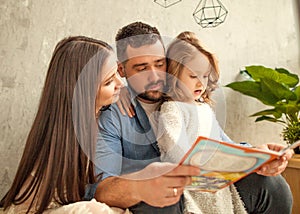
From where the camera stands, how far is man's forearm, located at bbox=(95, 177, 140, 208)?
48.5 inches

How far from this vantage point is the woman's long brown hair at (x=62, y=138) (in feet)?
4.17

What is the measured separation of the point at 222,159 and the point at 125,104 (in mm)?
649

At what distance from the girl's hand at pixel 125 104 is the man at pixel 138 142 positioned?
0.07 feet

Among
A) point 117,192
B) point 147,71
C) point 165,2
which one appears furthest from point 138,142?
point 165,2

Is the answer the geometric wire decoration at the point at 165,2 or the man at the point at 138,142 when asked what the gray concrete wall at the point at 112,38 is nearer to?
the geometric wire decoration at the point at 165,2

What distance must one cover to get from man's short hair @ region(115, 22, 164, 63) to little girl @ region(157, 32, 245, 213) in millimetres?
119

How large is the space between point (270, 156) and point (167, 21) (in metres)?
1.14

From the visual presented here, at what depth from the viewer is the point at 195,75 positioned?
1.69 meters

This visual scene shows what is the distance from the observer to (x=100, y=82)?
1.37 m

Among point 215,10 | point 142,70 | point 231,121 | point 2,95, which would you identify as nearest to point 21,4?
point 2,95

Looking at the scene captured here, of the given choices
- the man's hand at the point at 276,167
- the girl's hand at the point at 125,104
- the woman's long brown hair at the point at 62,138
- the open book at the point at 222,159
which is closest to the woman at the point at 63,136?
the woman's long brown hair at the point at 62,138

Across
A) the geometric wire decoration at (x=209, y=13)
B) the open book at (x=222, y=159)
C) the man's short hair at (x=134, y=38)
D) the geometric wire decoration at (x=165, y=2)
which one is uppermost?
the geometric wire decoration at (x=165, y=2)

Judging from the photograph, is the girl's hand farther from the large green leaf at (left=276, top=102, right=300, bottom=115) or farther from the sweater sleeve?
the large green leaf at (left=276, top=102, right=300, bottom=115)

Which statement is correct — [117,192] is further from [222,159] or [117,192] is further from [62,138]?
[222,159]
